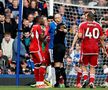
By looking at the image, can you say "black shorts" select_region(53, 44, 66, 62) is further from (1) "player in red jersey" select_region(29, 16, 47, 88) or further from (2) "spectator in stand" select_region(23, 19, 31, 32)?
(2) "spectator in stand" select_region(23, 19, 31, 32)

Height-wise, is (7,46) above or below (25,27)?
below

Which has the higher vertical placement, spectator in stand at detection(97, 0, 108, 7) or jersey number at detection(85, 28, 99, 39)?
spectator in stand at detection(97, 0, 108, 7)

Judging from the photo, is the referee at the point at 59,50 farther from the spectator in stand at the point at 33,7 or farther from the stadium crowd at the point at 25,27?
the spectator in stand at the point at 33,7

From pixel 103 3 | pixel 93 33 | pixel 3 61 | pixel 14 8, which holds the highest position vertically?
pixel 103 3

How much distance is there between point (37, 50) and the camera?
1438 centimetres

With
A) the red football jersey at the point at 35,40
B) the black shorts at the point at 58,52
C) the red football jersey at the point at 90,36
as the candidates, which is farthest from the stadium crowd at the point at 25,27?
the red football jersey at the point at 35,40

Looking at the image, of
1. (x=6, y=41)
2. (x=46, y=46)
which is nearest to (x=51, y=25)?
(x=46, y=46)

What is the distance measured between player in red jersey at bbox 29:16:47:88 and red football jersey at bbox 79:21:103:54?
1.09 m

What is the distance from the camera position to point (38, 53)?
14.4m

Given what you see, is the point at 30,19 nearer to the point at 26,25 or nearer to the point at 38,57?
the point at 26,25

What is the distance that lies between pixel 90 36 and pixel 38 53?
143 cm

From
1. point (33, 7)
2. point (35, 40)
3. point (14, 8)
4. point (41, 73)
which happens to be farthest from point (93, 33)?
point (14, 8)

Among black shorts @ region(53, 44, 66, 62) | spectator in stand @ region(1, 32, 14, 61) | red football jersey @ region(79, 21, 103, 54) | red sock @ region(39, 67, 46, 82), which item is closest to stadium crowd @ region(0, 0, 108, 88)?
spectator in stand @ region(1, 32, 14, 61)

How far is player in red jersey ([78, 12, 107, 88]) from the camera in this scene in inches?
572
